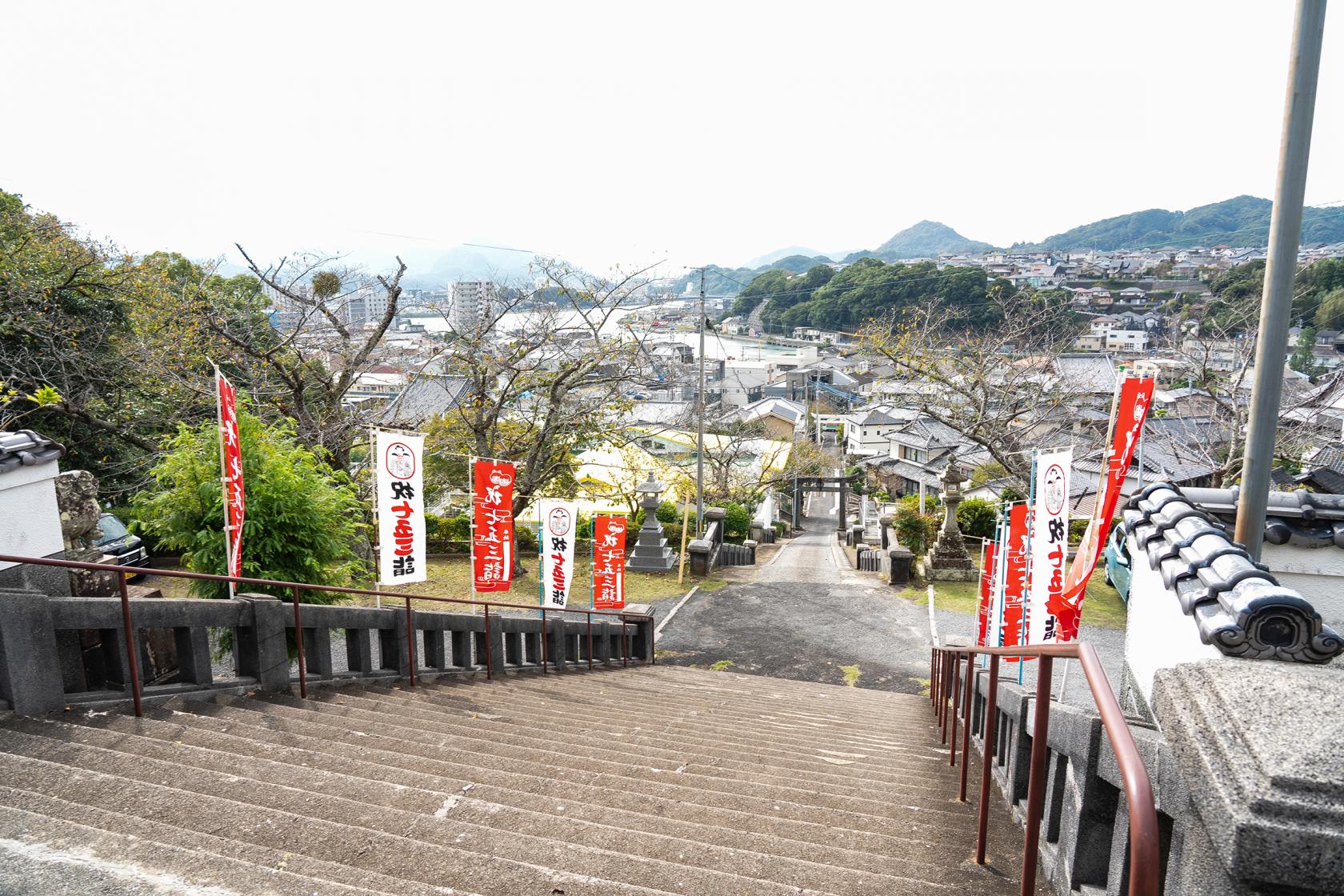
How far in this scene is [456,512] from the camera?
23.0 m

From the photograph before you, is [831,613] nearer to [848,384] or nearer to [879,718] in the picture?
[879,718]

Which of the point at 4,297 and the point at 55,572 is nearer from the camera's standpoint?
the point at 55,572

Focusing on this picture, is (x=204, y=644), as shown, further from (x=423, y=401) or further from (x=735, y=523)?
(x=423, y=401)

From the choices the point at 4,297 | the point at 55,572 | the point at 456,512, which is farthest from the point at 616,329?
the point at 55,572

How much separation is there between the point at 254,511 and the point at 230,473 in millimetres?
1376

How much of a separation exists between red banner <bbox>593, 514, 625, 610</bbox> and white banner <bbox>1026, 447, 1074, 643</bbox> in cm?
750

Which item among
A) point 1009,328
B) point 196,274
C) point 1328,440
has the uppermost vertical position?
point 196,274

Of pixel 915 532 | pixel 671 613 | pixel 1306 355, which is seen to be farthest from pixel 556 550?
pixel 1306 355

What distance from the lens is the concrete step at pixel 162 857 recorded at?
259 centimetres

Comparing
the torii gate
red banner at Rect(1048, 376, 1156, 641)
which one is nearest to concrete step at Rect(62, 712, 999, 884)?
red banner at Rect(1048, 376, 1156, 641)

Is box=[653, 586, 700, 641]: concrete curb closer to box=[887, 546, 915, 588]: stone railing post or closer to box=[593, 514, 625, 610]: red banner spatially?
box=[593, 514, 625, 610]: red banner

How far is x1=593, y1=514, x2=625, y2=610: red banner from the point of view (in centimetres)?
1465

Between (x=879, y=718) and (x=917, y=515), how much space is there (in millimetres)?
13135

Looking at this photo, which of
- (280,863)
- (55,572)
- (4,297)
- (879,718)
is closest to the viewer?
(280,863)
